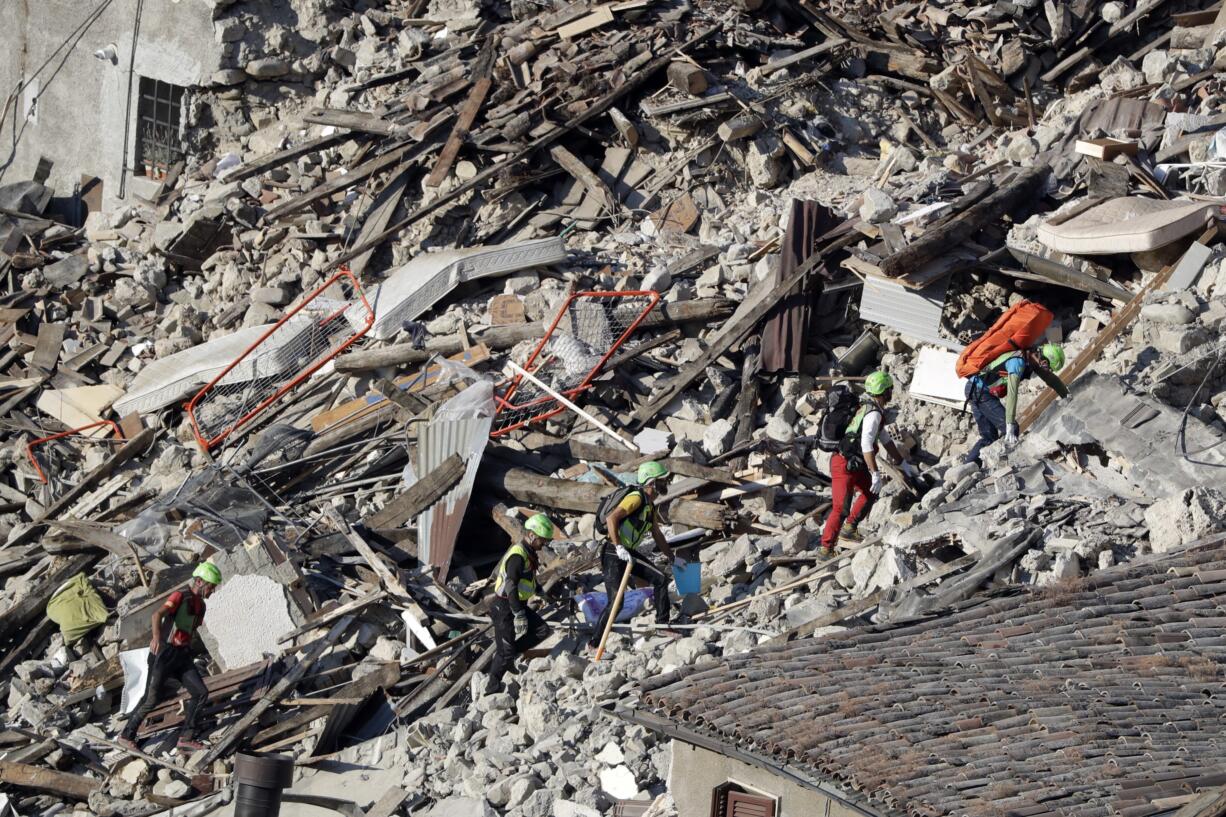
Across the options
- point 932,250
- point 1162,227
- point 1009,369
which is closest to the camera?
point 1009,369

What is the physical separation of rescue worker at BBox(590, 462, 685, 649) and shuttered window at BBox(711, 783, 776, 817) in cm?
283

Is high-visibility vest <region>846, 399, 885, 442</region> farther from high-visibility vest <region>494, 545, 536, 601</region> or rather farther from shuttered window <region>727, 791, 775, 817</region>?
shuttered window <region>727, 791, 775, 817</region>

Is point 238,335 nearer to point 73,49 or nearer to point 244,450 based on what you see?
point 244,450

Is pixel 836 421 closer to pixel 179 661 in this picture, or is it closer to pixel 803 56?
pixel 179 661

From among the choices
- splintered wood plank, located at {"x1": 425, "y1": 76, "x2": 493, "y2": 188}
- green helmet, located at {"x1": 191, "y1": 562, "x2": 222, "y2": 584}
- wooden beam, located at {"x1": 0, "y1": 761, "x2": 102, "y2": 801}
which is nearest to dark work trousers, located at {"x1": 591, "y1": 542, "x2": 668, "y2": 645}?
green helmet, located at {"x1": 191, "y1": 562, "x2": 222, "y2": 584}

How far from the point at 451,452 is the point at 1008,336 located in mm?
5209

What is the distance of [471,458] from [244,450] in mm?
2929

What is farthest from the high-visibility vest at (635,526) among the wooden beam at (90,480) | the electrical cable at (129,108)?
the electrical cable at (129,108)

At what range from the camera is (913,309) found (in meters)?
14.2

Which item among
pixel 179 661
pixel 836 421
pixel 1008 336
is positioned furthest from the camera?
pixel 179 661

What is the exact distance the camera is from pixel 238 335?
17.2 metres

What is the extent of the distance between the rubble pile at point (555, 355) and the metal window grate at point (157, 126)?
54 cm

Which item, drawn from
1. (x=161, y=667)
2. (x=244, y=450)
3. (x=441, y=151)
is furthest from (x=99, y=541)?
(x=441, y=151)

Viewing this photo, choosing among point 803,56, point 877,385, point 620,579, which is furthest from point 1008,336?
point 803,56
